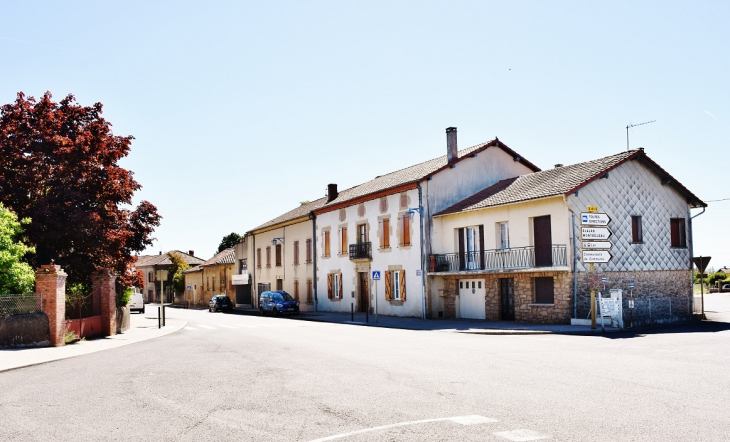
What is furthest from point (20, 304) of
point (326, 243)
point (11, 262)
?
point (326, 243)

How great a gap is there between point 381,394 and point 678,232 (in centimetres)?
2401

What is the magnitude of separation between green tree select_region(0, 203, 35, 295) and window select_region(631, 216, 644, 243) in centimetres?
2254

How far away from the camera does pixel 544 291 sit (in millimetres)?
25844

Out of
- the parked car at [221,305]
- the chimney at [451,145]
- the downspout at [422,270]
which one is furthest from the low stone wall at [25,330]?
the parked car at [221,305]

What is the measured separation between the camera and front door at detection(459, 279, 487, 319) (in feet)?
94.6

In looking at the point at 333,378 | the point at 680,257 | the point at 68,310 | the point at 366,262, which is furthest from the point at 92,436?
the point at 366,262

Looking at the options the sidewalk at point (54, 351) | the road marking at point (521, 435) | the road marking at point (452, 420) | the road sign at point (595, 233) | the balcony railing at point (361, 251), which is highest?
the road sign at point (595, 233)

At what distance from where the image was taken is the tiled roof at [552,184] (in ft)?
82.8

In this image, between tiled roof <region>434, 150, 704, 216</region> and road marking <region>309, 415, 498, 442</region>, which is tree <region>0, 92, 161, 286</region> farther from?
road marking <region>309, 415, 498, 442</region>

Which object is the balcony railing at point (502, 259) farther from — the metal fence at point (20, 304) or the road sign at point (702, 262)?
the metal fence at point (20, 304)

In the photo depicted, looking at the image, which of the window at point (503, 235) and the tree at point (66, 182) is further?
the window at point (503, 235)

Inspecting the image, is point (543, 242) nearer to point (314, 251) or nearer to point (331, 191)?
point (314, 251)

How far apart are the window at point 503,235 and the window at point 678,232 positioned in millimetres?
7552

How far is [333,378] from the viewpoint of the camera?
10906 millimetres
